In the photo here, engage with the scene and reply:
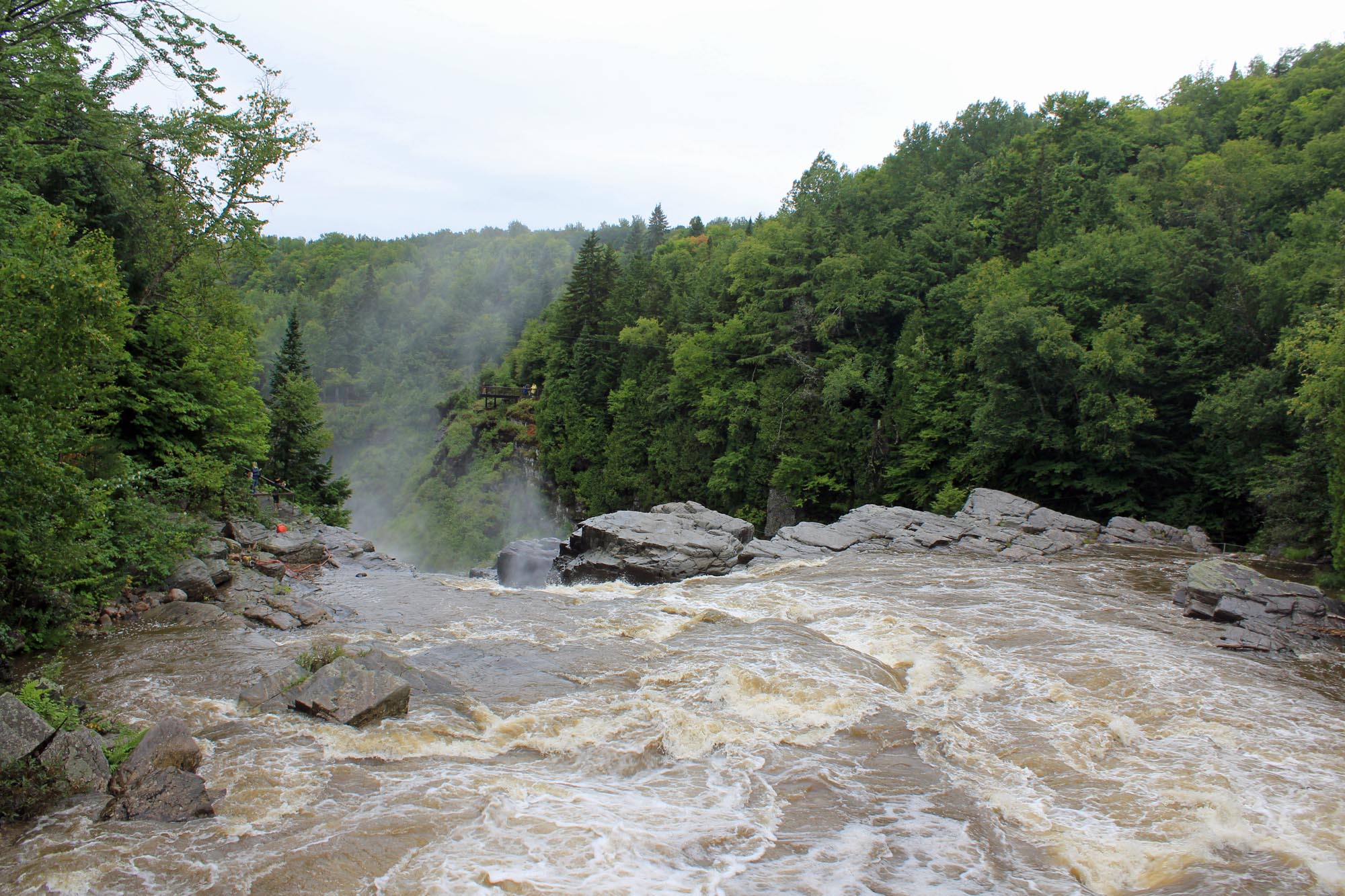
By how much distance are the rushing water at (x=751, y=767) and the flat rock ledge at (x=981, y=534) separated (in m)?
9.14

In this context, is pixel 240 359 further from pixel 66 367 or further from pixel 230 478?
pixel 66 367

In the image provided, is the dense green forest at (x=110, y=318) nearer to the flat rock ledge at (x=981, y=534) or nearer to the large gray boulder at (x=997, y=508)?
the flat rock ledge at (x=981, y=534)

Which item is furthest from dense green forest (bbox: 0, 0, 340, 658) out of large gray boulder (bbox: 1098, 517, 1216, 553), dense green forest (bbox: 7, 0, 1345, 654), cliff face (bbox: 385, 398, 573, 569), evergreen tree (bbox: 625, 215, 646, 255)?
evergreen tree (bbox: 625, 215, 646, 255)

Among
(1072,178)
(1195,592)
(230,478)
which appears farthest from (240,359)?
(1072,178)

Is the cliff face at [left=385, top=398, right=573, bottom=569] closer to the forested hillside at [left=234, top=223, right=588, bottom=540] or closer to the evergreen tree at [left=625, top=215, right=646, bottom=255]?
the forested hillside at [left=234, top=223, right=588, bottom=540]

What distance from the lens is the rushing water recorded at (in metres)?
6.23

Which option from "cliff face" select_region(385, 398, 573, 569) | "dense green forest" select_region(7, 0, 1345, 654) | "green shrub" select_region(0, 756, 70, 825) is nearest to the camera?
"green shrub" select_region(0, 756, 70, 825)

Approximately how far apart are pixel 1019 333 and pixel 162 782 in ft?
98.4

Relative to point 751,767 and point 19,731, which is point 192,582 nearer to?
point 19,731

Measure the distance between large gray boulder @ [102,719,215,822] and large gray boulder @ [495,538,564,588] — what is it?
18.3 m

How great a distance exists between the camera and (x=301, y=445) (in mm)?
32719

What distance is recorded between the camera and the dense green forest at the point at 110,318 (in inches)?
352

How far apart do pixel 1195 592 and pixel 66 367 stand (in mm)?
20245

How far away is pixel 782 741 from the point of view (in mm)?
9070
